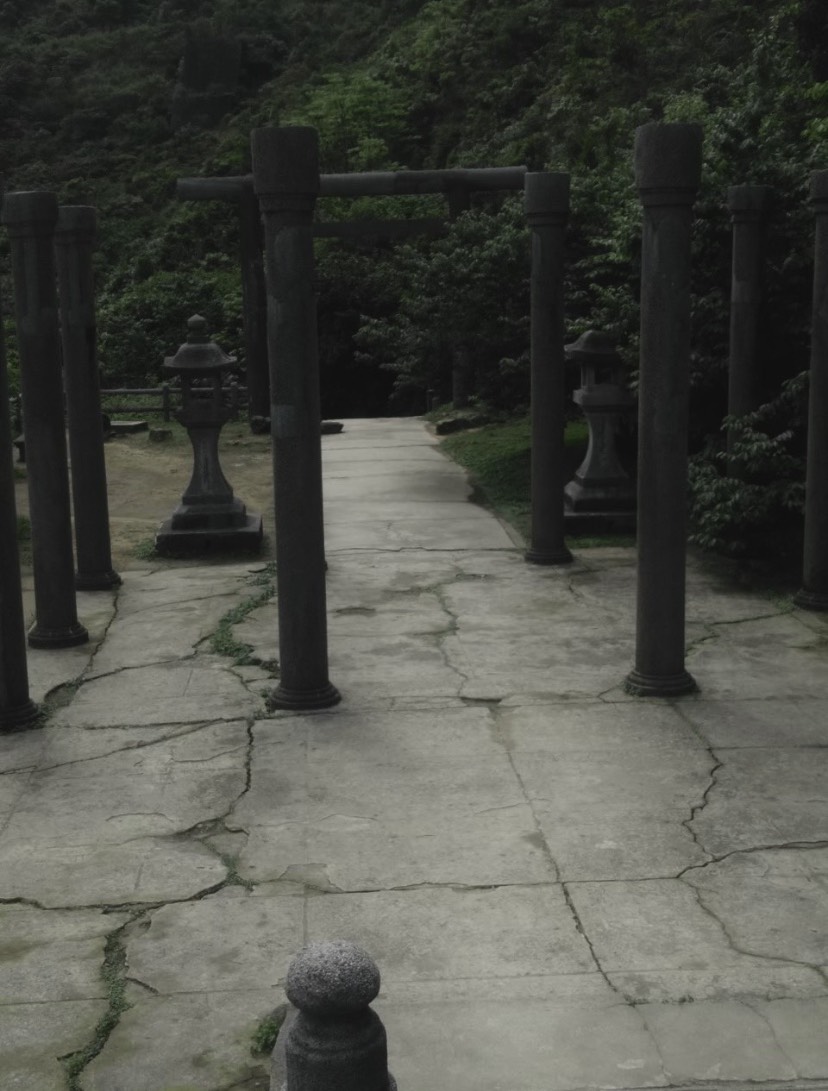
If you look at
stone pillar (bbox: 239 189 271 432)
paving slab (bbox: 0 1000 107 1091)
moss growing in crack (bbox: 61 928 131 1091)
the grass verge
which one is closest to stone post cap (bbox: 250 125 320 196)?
moss growing in crack (bbox: 61 928 131 1091)

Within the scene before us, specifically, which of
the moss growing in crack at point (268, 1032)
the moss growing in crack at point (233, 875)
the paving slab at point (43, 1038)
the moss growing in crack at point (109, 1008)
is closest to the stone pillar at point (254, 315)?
the moss growing in crack at point (233, 875)

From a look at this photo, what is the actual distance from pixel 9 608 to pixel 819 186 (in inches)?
194

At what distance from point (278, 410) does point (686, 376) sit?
193 cm

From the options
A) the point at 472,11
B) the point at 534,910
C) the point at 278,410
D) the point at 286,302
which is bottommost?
the point at 534,910

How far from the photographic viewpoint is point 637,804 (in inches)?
204

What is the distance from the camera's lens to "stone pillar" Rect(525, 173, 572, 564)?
9.02 meters

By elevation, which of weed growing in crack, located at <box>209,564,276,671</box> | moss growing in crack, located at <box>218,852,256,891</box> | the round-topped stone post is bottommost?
moss growing in crack, located at <box>218,852,256,891</box>

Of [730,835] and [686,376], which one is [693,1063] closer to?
[730,835]

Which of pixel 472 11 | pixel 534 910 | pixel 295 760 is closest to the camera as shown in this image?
pixel 534 910

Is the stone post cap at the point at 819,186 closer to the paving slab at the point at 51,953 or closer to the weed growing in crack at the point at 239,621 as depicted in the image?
the weed growing in crack at the point at 239,621

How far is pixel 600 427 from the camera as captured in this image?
10.9 m

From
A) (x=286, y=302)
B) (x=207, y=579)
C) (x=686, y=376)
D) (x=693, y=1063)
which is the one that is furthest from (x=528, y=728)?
(x=207, y=579)

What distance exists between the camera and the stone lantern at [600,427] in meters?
10.6

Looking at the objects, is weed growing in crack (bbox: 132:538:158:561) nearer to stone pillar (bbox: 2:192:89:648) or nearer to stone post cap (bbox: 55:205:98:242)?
stone pillar (bbox: 2:192:89:648)
